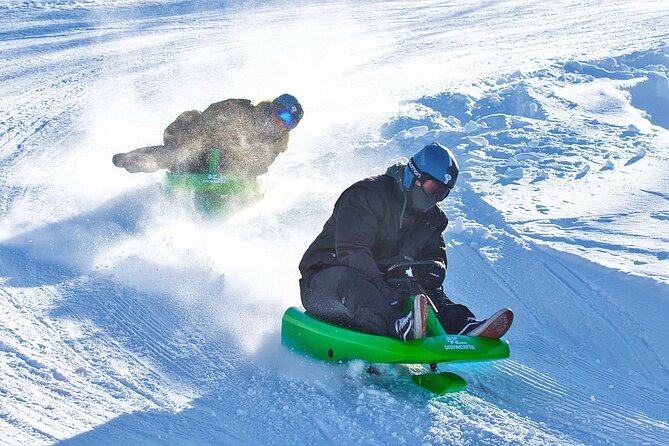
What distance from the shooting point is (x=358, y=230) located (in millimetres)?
4629

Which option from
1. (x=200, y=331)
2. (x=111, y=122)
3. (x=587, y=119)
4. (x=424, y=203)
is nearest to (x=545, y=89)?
(x=587, y=119)

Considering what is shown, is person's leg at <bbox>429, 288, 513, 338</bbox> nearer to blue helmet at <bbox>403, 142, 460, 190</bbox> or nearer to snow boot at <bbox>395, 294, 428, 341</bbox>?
snow boot at <bbox>395, 294, 428, 341</bbox>

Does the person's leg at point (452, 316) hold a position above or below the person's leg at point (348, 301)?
below

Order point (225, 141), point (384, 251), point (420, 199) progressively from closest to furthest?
point (420, 199), point (384, 251), point (225, 141)

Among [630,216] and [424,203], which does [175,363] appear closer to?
[424,203]

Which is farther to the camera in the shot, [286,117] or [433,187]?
[286,117]

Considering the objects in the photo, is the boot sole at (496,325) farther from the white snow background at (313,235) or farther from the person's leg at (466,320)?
the white snow background at (313,235)

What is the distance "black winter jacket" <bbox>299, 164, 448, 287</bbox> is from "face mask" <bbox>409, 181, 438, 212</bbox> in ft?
0.16

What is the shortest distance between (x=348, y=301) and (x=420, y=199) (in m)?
0.77

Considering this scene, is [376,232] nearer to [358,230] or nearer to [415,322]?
[358,230]

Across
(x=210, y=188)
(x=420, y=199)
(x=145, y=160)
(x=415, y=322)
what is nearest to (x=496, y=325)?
(x=415, y=322)

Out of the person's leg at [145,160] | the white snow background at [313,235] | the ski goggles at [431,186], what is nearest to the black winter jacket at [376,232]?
the ski goggles at [431,186]

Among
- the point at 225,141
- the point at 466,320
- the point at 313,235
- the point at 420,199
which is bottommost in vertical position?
the point at 313,235

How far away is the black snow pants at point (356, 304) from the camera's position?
4.37 m
